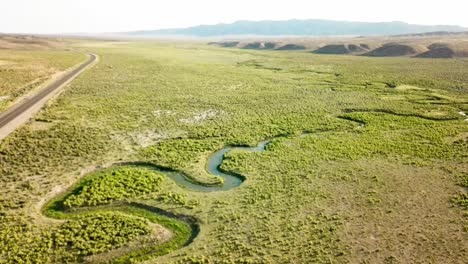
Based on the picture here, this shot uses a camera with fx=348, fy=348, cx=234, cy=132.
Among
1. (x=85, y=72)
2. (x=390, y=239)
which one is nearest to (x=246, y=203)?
(x=390, y=239)

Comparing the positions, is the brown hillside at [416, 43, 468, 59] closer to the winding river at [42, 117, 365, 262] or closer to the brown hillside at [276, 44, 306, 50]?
the brown hillside at [276, 44, 306, 50]

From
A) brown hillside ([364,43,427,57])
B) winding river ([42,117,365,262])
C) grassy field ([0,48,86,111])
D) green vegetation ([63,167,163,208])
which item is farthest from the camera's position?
brown hillside ([364,43,427,57])

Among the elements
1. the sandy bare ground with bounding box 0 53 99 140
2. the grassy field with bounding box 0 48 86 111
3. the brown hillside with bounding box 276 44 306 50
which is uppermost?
the brown hillside with bounding box 276 44 306 50

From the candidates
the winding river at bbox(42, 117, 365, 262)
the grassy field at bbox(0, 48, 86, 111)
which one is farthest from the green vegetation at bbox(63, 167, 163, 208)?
the grassy field at bbox(0, 48, 86, 111)

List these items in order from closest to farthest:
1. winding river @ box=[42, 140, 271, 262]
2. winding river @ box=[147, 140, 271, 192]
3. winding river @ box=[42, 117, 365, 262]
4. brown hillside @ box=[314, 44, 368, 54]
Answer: winding river @ box=[42, 117, 365, 262] → winding river @ box=[42, 140, 271, 262] → winding river @ box=[147, 140, 271, 192] → brown hillside @ box=[314, 44, 368, 54]

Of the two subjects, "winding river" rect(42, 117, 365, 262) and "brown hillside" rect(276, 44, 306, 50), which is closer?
"winding river" rect(42, 117, 365, 262)

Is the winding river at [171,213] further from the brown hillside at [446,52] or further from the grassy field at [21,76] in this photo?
the brown hillside at [446,52]

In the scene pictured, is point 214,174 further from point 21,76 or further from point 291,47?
point 291,47

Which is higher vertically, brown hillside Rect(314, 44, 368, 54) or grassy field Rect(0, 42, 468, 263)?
brown hillside Rect(314, 44, 368, 54)

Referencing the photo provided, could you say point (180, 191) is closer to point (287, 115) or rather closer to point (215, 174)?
point (215, 174)
